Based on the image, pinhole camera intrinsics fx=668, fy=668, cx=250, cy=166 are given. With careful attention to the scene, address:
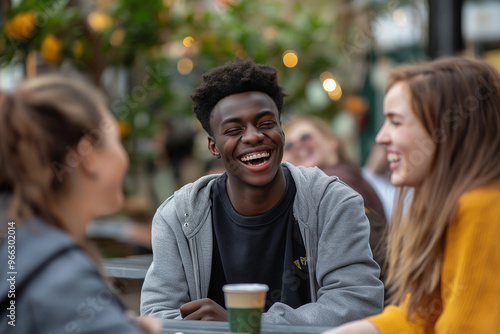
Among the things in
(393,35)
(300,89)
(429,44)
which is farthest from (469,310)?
(393,35)

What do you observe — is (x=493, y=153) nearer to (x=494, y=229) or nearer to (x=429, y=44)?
(x=494, y=229)

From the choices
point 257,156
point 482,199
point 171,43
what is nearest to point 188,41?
point 171,43

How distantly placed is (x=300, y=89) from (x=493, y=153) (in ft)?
15.8

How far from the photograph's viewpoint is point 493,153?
173 centimetres

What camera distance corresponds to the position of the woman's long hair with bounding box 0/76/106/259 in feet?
5.00

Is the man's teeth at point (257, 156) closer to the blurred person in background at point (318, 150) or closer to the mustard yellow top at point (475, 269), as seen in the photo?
the mustard yellow top at point (475, 269)

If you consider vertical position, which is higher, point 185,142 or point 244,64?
point 244,64

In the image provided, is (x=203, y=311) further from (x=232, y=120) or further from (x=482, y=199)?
(x=482, y=199)

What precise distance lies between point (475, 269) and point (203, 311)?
1065mm

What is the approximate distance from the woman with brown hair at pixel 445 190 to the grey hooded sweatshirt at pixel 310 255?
56 cm

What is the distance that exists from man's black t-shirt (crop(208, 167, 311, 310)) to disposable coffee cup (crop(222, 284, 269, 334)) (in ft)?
2.87

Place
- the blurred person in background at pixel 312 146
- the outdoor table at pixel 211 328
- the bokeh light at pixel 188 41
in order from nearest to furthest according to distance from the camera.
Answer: the outdoor table at pixel 211 328
the blurred person in background at pixel 312 146
the bokeh light at pixel 188 41

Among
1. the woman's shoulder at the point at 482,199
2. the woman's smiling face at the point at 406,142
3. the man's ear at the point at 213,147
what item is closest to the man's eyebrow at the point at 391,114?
the woman's smiling face at the point at 406,142

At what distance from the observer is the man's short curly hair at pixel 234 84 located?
2.73 meters
